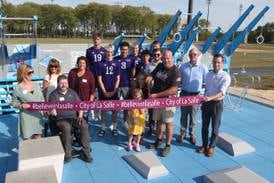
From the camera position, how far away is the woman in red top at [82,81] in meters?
5.38

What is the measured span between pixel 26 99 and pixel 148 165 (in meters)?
2.10

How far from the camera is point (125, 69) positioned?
6.26 metres

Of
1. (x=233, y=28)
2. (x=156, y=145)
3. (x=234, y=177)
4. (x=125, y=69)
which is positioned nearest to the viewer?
(x=234, y=177)

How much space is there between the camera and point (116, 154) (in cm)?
556

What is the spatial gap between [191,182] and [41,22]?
72.9 metres

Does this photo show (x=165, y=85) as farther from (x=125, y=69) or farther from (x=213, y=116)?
(x=125, y=69)

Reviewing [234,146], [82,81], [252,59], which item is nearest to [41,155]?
[82,81]

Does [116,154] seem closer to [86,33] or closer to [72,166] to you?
[72,166]

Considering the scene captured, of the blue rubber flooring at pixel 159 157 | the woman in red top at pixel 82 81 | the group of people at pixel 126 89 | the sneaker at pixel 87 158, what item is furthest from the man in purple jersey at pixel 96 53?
the sneaker at pixel 87 158

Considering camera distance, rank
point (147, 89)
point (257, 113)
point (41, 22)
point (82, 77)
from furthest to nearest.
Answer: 1. point (41, 22)
2. point (257, 113)
3. point (147, 89)
4. point (82, 77)

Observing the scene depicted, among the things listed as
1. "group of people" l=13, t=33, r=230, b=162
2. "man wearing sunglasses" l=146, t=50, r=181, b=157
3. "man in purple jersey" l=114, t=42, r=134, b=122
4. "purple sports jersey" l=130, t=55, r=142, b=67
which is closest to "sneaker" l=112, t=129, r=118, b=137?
"group of people" l=13, t=33, r=230, b=162

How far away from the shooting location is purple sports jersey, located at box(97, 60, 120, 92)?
5946mm

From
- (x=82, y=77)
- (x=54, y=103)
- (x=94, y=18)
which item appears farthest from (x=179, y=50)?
(x=94, y=18)

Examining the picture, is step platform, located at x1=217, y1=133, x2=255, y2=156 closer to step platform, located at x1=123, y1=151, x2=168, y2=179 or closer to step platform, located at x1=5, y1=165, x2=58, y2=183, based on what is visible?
step platform, located at x1=123, y1=151, x2=168, y2=179
